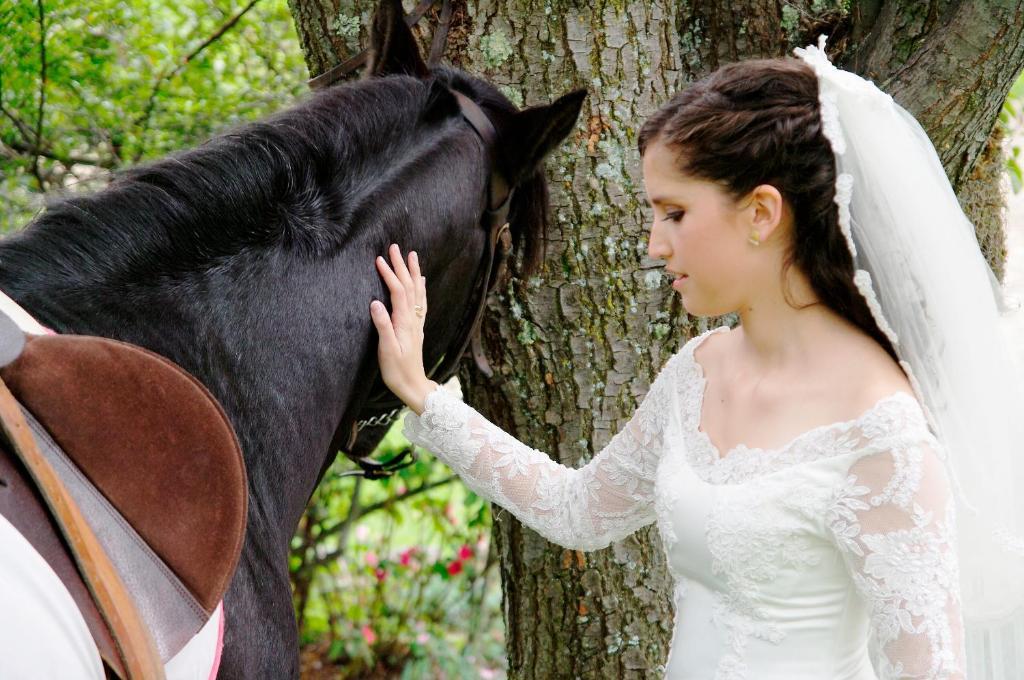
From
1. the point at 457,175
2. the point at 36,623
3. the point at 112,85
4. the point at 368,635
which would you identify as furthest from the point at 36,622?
the point at 368,635

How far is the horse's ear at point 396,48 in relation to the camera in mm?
1919

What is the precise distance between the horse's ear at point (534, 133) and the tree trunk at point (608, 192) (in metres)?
0.52

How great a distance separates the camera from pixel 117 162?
3500 millimetres

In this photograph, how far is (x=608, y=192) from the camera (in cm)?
243

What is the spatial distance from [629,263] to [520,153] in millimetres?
647

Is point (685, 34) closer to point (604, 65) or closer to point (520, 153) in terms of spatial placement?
point (604, 65)

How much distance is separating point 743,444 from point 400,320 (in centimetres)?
63

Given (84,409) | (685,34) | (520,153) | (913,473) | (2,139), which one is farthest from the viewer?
(2,139)

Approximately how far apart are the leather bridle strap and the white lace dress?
93 centimetres

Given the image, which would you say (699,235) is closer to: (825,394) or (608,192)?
(825,394)

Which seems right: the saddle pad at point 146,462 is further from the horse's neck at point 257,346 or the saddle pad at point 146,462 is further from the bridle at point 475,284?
the bridle at point 475,284

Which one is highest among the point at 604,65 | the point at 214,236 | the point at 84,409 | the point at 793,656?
the point at 604,65

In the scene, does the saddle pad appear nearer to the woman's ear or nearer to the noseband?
the noseband

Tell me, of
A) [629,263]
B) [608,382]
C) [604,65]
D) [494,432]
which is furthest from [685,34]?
[494,432]
